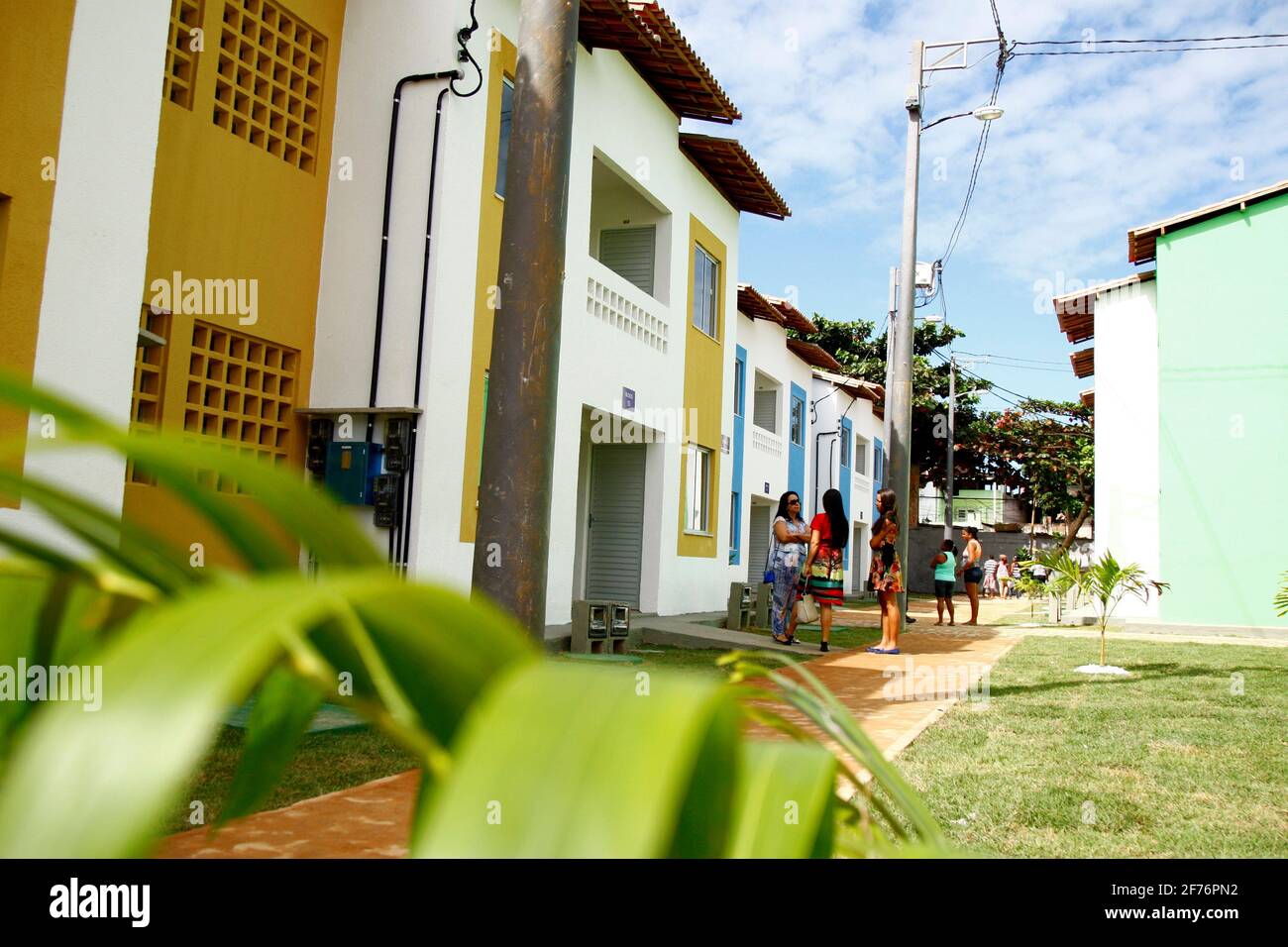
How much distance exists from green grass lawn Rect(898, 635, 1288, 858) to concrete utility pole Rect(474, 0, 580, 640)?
6.44 feet

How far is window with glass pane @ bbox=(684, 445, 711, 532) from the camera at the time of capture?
1400 cm

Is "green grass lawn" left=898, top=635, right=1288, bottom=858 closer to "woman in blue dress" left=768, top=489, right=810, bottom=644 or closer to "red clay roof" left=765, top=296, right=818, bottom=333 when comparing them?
"woman in blue dress" left=768, top=489, right=810, bottom=644

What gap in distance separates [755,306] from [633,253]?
4670 millimetres

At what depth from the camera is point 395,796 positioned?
13.1ft

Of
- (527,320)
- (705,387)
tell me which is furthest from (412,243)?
(705,387)

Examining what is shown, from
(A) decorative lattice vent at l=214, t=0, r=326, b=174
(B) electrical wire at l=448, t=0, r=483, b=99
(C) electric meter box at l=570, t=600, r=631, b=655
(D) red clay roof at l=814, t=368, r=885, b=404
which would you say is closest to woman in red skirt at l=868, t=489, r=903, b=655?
(C) electric meter box at l=570, t=600, r=631, b=655

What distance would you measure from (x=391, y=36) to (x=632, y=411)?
17.2 feet

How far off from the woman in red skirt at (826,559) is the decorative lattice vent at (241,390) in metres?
5.33

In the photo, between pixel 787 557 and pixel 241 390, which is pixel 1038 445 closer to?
pixel 787 557

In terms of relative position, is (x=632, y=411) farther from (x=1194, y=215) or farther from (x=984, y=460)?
(x=984, y=460)

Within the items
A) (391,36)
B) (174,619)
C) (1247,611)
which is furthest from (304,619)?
(1247,611)

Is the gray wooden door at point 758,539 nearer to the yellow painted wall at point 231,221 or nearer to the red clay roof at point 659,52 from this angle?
the red clay roof at point 659,52

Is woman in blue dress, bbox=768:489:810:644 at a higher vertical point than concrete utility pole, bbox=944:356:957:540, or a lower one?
lower

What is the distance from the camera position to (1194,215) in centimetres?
1587
